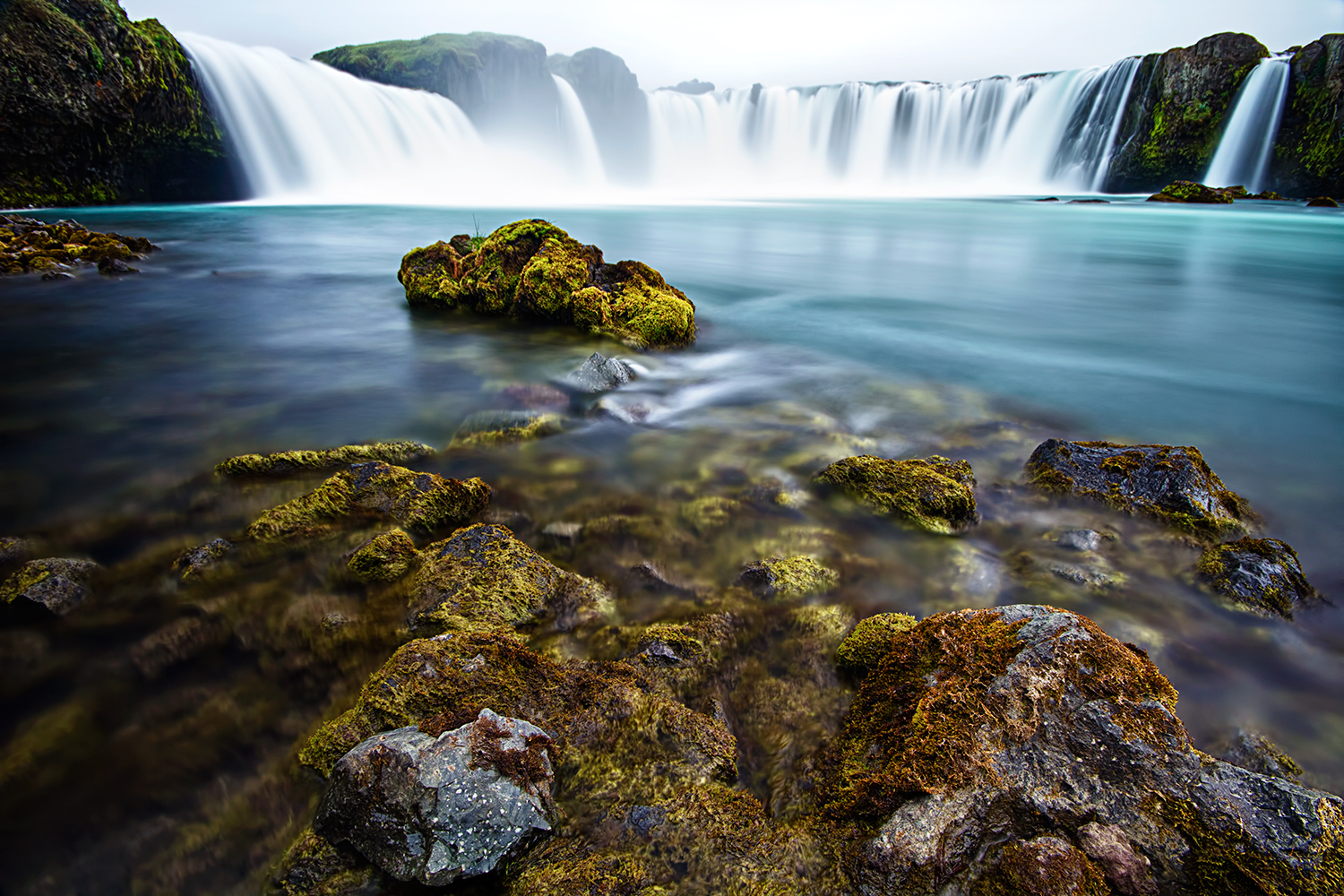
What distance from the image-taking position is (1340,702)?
2.69 m

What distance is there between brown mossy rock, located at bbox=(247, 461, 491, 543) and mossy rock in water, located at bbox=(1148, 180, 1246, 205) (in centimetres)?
4076

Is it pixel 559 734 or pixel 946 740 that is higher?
pixel 946 740

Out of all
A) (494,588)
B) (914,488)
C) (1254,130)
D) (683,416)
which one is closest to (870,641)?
(914,488)

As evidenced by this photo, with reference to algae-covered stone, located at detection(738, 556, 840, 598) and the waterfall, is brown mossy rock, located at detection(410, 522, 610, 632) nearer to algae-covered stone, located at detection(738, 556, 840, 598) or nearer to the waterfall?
algae-covered stone, located at detection(738, 556, 840, 598)

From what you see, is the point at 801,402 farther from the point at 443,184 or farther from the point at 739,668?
the point at 443,184

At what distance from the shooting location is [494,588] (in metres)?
3.05

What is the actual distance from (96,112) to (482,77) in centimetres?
4699

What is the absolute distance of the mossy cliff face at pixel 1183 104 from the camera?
3212 cm

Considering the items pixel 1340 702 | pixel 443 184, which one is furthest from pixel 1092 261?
pixel 443 184

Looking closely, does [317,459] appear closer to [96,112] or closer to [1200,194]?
[96,112]

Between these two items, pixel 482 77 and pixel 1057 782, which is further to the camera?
pixel 482 77

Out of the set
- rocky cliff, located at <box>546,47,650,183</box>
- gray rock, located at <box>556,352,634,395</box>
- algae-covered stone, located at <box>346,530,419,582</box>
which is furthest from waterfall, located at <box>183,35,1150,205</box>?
algae-covered stone, located at <box>346,530,419,582</box>

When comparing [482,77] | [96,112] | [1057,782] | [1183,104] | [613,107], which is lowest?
[1057,782]

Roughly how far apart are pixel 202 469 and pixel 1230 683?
6.48m
